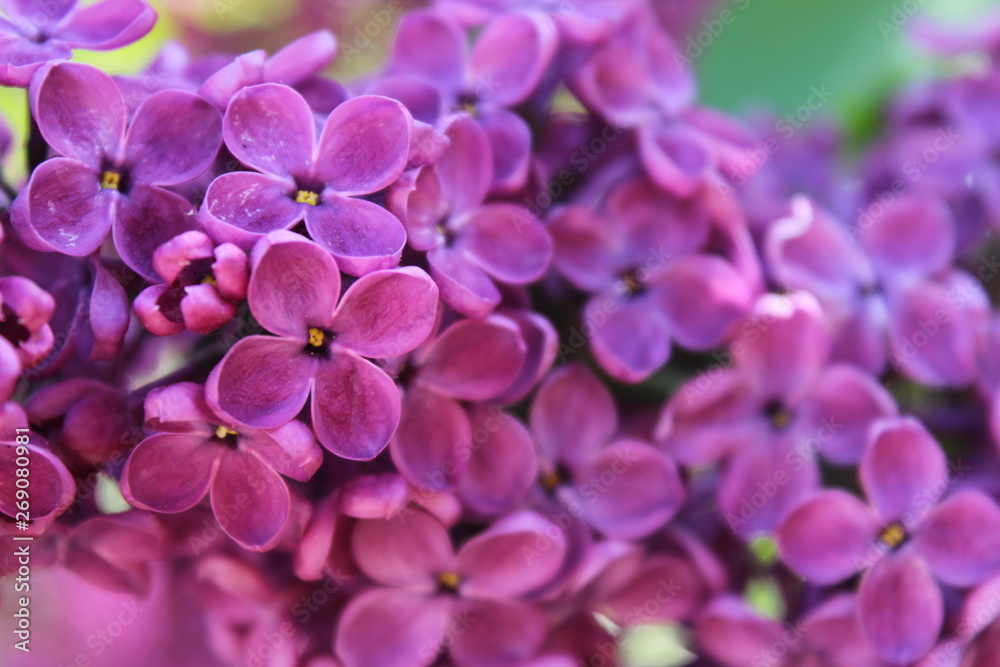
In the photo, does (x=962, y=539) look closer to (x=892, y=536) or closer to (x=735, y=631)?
(x=892, y=536)

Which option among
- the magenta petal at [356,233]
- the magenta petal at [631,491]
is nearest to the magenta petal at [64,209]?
the magenta petal at [356,233]

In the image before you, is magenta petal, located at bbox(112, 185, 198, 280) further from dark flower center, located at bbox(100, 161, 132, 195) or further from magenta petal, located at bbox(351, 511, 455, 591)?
magenta petal, located at bbox(351, 511, 455, 591)

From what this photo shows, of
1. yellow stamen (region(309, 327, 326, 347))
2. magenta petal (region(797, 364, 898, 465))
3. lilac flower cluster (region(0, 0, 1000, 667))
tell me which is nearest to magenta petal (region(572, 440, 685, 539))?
lilac flower cluster (region(0, 0, 1000, 667))

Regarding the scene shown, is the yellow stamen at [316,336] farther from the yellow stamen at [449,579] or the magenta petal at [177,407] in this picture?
the yellow stamen at [449,579]

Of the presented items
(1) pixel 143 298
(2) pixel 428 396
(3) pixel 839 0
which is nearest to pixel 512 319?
(2) pixel 428 396

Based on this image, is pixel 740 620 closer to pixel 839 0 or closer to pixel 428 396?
pixel 428 396

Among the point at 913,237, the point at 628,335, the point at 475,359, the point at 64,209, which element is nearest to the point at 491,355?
the point at 475,359
